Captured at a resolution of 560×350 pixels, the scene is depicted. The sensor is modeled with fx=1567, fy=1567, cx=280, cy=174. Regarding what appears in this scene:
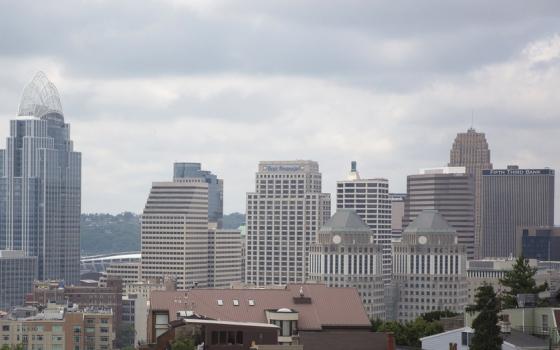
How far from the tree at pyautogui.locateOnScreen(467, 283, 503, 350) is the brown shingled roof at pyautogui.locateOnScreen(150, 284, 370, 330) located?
1681 cm

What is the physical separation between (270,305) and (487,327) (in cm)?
2252

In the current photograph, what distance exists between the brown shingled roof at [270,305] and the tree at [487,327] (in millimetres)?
16813

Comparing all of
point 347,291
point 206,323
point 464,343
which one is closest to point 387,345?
point 464,343

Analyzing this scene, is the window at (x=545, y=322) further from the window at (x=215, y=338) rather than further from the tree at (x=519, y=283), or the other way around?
the tree at (x=519, y=283)

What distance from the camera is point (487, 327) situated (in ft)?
248

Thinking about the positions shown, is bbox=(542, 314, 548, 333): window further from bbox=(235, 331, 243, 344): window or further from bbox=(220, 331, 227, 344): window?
bbox=(220, 331, 227, 344): window

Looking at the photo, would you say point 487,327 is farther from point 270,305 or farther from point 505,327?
point 270,305

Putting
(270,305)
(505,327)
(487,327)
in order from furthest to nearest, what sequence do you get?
(270,305)
(505,327)
(487,327)

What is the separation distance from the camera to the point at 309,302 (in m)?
95.8

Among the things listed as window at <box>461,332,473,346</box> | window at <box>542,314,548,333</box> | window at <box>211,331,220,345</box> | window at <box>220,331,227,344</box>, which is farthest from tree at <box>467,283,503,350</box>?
window at <box>211,331,220,345</box>

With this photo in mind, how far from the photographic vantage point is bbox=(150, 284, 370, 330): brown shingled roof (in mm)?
93688

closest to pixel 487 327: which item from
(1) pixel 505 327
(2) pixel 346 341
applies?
(1) pixel 505 327

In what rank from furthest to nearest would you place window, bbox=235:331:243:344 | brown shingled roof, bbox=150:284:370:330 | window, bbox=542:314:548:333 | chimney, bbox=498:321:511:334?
brown shingled roof, bbox=150:284:370:330, window, bbox=235:331:243:344, window, bbox=542:314:548:333, chimney, bbox=498:321:511:334

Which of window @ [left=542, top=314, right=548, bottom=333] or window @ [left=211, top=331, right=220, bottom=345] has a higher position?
window @ [left=542, top=314, right=548, bottom=333]
